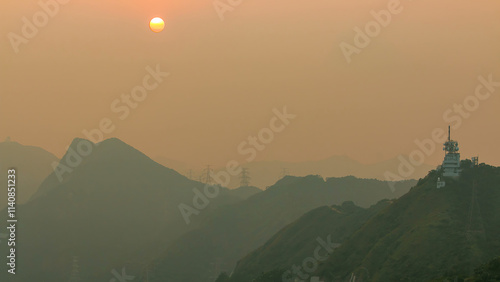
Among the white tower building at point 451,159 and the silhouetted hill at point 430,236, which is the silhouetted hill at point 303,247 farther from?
the white tower building at point 451,159

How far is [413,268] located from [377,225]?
34.2 m

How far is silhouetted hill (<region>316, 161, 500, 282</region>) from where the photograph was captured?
4707 inches

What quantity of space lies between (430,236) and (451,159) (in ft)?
95.3

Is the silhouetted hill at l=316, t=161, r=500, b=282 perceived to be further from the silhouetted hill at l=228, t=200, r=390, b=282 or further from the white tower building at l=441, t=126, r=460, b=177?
the silhouetted hill at l=228, t=200, r=390, b=282

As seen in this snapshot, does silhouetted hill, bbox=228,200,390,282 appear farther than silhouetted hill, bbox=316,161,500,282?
Yes

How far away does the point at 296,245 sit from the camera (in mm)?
194500

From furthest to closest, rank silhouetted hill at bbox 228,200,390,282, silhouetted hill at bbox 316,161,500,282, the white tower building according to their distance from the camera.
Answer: silhouetted hill at bbox 228,200,390,282 → the white tower building → silhouetted hill at bbox 316,161,500,282

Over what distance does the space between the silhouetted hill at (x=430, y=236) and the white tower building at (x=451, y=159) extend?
2350 mm

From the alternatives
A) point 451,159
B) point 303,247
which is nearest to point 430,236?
point 451,159

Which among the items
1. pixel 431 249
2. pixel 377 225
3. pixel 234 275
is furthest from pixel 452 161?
pixel 234 275

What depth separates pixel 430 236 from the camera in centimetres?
12825

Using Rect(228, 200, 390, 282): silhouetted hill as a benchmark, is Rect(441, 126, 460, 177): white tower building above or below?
above

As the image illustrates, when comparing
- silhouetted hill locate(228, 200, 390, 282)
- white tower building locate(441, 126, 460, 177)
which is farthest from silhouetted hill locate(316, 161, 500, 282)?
silhouetted hill locate(228, 200, 390, 282)

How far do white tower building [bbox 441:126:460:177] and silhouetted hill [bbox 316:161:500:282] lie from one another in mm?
2350
